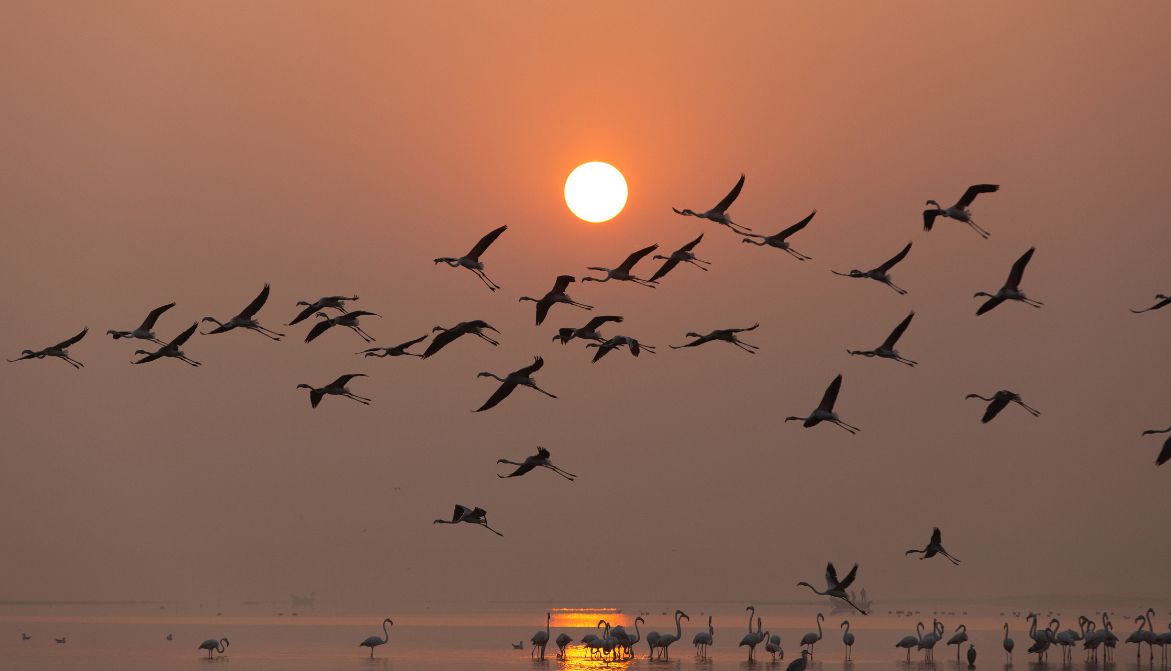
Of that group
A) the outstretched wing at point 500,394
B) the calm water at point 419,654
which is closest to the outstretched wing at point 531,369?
the outstretched wing at point 500,394

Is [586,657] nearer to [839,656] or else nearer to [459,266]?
[839,656]

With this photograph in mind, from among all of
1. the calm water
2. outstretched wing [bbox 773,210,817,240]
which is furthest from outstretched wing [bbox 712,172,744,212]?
the calm water

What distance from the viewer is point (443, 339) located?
123 feet

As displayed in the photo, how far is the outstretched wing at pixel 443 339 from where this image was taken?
36875 mm

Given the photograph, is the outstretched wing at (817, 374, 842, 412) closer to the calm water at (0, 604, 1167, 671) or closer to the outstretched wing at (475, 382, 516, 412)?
the outstretched wing at (475, 382, 516, 412)

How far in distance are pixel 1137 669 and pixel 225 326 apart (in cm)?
3805

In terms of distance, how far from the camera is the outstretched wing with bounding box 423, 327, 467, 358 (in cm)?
3688

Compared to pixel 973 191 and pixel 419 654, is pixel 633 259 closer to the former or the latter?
pixel 973 191

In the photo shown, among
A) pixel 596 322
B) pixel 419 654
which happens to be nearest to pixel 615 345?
Result: pixel 596 322

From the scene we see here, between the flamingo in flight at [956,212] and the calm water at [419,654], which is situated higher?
the flamingo in flight at [956,212]

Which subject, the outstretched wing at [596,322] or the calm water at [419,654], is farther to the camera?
the calm water at [419,654]

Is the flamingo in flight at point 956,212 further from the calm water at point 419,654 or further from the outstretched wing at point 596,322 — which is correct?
the calm water at point 419,654

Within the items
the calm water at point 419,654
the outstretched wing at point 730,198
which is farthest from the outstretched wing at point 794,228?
the calm water at point 419,654

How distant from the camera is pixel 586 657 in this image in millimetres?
64750
